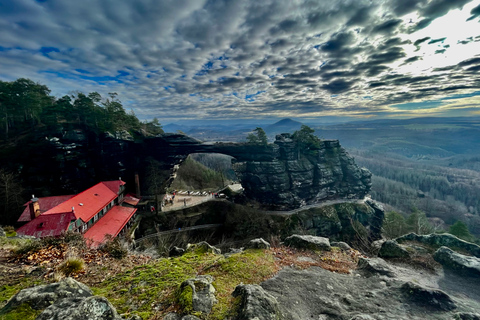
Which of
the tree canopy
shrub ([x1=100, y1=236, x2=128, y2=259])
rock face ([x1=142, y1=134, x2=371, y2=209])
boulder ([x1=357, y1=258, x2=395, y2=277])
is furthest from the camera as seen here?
rock face ([x1=142, y1=134, x2=371, y2=209])

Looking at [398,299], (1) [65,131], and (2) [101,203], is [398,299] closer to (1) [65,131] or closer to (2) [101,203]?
(2) [101,203]

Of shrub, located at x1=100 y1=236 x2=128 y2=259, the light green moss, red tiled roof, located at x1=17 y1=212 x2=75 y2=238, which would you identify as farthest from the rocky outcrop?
the light green moss

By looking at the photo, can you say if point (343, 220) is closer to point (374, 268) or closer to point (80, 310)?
point (374, 268)

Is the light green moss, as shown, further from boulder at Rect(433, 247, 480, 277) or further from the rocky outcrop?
the rocky outcrop

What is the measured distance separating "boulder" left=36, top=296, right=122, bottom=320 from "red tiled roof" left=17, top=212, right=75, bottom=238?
2063 cm

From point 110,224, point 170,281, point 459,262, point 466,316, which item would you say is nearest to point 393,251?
point 459,262

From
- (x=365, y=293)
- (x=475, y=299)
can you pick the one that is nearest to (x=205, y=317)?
(x=365, y=293)

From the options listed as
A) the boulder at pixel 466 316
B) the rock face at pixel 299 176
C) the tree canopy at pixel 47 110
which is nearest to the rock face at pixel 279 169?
the rock face at pixel 299 176

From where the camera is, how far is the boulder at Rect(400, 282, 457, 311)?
16.5 feet

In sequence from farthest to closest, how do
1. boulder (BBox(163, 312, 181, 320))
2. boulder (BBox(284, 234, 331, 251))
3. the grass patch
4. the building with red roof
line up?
the building with red roof → boulder (BBox(284, 234, 331, 251)) → the grass patch → boulder (BBox(163, 312, 181, 320))

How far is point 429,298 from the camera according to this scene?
520 centimetres

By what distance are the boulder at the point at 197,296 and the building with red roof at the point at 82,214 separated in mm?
12647

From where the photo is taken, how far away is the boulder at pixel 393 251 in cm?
921

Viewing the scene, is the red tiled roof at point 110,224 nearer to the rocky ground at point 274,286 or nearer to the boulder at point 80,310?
the rocky ground at point 274,286
